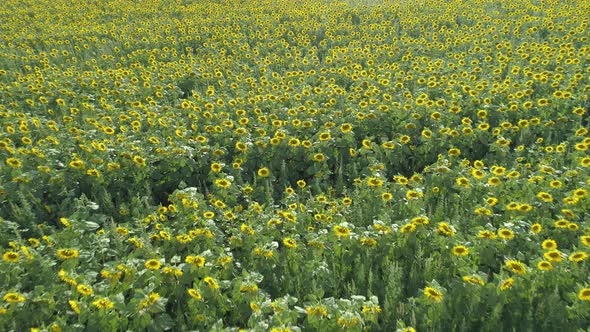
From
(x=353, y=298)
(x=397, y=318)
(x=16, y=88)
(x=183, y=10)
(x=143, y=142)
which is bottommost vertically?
(x=397, y=318)

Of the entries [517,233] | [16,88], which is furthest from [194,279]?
[16,88]

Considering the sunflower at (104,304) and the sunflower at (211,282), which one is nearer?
the sunflower at (104,304)

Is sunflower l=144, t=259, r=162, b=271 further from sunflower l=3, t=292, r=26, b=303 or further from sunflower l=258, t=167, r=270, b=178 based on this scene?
sunflower l=258, t=167, r=270, b=178

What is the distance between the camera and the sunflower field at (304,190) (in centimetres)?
274

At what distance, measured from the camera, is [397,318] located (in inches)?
111

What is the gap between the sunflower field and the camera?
274 cm

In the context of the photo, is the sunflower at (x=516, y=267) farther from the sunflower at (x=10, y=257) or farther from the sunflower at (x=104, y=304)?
the sunflower at (x=10, y=257)

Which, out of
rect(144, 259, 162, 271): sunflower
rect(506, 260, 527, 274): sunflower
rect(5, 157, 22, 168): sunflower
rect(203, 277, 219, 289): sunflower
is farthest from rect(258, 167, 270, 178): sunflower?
rect(506, 260, 527, 274): sunflower

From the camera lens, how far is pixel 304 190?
15.4 ft

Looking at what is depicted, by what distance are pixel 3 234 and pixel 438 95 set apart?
19.0 ft

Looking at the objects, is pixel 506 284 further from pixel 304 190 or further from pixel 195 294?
pixel 304 190

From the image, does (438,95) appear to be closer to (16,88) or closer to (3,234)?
(3,234)

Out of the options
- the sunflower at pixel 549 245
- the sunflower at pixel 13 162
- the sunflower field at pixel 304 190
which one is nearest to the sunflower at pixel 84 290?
the sunflower field at pixel 304 190

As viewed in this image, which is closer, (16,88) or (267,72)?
(16,88)
